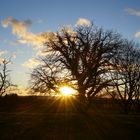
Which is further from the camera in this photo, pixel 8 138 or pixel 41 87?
pixel 41 87

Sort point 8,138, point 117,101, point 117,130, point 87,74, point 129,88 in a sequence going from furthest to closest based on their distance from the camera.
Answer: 1. point 117,101
2. point 129,88
3. point 87,74
4. point 117,130
5. point 8,138

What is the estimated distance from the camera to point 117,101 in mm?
64250

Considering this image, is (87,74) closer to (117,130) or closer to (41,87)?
(41,87)

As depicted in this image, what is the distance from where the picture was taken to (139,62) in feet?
198

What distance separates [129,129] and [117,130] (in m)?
1.50

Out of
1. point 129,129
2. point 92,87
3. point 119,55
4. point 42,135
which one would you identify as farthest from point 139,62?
point 42,135

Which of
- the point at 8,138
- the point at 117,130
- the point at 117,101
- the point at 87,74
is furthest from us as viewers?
the point at 117,101

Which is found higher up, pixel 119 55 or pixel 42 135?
pixel 119 55

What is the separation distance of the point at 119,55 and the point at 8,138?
2285cm

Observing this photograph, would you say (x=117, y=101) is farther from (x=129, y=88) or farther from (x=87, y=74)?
(x=87, y=74)

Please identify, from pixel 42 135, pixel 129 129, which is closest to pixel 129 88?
pixel 129 129

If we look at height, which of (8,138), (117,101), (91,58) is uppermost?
(91,58)

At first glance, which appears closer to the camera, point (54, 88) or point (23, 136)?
point (23, 136)

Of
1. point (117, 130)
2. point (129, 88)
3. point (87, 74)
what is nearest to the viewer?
point (117, 130)
